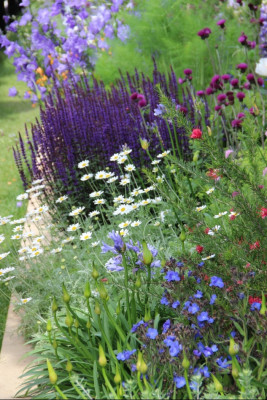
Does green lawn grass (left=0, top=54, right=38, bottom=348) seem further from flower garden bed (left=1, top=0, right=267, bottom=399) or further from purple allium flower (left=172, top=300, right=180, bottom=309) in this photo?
purple allium flower (left=172, top=300, right=180, bottom=309)

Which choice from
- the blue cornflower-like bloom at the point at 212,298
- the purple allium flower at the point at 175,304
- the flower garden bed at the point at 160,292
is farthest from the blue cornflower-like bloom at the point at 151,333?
the blue cornflower-like bloom at the point at 212,298

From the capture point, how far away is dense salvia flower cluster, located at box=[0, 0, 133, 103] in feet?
22.0

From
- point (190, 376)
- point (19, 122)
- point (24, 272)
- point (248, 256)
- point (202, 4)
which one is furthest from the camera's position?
point (19, 122)

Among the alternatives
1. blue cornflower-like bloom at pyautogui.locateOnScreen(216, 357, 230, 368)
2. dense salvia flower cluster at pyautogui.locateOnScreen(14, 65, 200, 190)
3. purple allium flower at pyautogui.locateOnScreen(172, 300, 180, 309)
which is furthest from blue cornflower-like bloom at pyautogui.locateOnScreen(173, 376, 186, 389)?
dense salvia flower cluster at pyautogui.locateOnScreen(14, 65, 200, 190)

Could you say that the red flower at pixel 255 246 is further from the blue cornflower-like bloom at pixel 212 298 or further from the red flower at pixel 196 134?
the red flower at pixel 196 134

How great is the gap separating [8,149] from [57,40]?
1477 mm

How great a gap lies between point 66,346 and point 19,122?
6341 millimetres

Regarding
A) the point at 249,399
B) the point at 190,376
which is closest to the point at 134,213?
the point at 190,376

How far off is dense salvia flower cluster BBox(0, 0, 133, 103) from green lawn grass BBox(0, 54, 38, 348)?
53 cm

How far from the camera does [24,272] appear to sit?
11.5 feet

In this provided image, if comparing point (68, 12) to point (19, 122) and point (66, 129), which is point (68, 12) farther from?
point (66, 129)

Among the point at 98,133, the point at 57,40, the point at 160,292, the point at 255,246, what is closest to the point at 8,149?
the point at 57,40

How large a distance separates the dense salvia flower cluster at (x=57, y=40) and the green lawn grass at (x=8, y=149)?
525 millimetres

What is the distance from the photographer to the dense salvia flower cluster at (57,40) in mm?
6699
